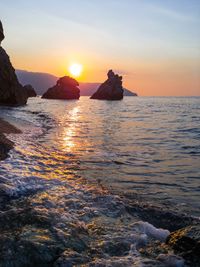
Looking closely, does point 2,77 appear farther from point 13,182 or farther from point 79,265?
point 79,265

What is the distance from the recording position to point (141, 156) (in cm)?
1731

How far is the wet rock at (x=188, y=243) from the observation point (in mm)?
6172

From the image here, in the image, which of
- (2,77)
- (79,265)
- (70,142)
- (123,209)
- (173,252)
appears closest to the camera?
(79,265)

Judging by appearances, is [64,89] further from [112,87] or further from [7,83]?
[7,83]

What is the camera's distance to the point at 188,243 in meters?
6.47

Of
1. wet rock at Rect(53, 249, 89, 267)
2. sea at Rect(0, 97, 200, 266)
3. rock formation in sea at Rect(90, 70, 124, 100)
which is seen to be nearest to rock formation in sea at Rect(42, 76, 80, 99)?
rock formation in sea at Rect(90, 70, 124, 100)

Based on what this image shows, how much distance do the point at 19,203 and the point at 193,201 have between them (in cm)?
482

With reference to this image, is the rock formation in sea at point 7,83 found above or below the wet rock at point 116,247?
above

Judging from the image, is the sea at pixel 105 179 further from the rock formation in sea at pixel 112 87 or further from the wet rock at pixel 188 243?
the rock formation in sea at pixel 112 87

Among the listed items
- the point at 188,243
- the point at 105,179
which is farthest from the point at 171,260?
the point at 105,179

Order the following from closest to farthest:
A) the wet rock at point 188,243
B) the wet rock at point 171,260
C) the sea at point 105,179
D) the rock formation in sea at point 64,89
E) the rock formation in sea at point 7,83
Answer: the wet rock at point 171,260
the wet rock at point 188,243
the sea at point 105,179
the rock formation in sea at point 7,83
the rock formation in sea at point 64,89

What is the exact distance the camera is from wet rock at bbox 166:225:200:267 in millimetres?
6172

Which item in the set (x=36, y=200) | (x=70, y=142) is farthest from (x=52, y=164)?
(x=70, y=142)

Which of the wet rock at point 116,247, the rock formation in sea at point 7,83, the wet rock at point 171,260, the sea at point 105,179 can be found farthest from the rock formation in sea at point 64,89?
the wet rock at point 171,260
